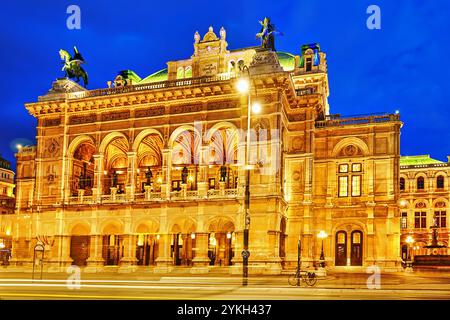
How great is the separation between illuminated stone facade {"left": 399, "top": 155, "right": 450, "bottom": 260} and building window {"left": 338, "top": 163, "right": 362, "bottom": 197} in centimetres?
3538

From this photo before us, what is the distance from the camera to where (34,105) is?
53.3 meters

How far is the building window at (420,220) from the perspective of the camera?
84.6 meters

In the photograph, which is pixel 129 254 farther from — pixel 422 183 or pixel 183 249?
pixel 422 183

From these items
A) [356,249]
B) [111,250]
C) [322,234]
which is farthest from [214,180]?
[356,249]

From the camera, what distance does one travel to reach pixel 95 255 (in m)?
49.0

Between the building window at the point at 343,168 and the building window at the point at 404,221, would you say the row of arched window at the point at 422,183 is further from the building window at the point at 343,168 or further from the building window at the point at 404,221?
the building window at the point at 343,168

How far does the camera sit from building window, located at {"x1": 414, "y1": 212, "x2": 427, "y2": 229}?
8456 centimetres

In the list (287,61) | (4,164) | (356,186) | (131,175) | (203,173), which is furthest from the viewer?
(4,164)

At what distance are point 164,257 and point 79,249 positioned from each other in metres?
10.5

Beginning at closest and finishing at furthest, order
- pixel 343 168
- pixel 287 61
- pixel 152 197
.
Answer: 1. pixel 152 197
2. pixel 343 168
3. pixel 287 61

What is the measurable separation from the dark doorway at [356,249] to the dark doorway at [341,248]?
2.15ft

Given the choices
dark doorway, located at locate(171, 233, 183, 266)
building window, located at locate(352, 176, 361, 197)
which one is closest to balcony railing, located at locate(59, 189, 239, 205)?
dark doorway, located at locate(171, 233, 183, 266)

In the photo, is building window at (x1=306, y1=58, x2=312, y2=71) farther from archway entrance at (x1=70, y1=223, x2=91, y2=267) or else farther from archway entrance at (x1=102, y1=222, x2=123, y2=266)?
archway entrance at (x1=70, y1=223, x2=91, y2=267)
